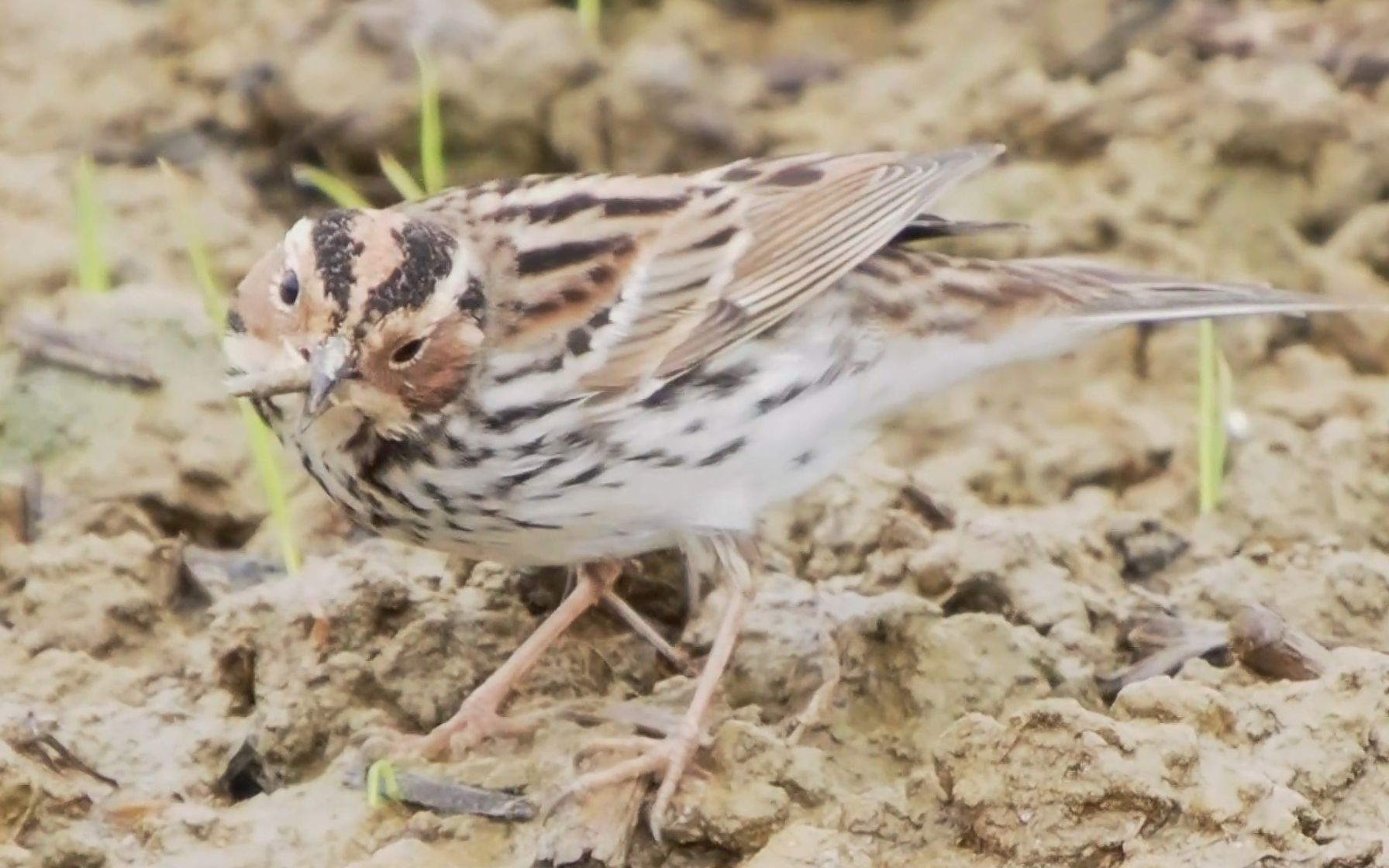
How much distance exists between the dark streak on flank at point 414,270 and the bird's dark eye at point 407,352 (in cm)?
7

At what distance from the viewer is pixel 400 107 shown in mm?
7000

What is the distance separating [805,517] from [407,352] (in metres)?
1.35

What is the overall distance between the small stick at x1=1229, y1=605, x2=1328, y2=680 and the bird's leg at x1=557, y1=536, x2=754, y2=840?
1.01 metres

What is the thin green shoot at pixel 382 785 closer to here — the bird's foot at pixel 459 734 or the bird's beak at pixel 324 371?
the bird's foot at pixel 459 734

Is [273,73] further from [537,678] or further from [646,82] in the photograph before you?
[537,678]

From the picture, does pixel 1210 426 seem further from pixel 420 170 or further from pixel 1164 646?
pixel 420 170

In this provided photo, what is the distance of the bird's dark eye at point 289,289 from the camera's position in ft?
13.2

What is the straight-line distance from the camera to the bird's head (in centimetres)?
398

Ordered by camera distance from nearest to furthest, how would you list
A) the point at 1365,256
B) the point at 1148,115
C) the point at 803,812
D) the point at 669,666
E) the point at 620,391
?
the point at 803,812 → the point at 620,391 → the point at 669,666 → the point at 1365,256 → the point at 1148,115

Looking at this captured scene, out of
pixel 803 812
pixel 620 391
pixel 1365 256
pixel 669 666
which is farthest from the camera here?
pixel 1365 256

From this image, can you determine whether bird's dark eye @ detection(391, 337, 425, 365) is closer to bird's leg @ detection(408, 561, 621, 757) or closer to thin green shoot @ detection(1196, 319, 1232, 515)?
bird's leg @ detection(408, 561, 621, 757)

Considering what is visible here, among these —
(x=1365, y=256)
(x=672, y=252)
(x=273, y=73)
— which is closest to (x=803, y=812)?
(x=672, y=252)

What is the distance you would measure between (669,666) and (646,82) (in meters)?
2.98

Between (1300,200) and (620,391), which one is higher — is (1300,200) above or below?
below
